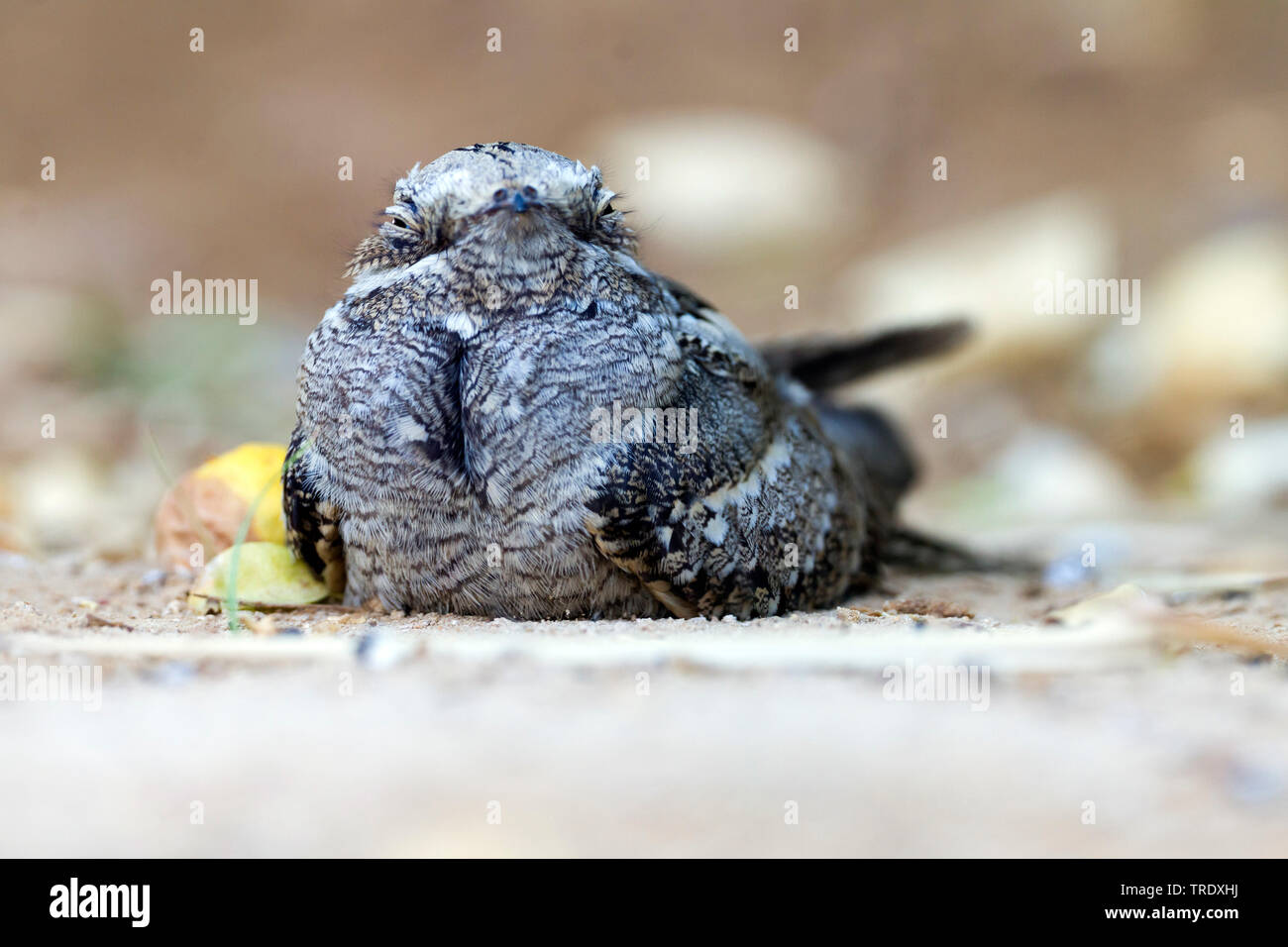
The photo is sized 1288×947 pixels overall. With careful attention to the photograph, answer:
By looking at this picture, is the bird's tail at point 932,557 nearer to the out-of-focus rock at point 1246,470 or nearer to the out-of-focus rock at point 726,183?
the out-of-focus rock at point 1246,470

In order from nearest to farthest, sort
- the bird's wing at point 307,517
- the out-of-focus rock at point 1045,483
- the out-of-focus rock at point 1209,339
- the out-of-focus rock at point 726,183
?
the bird's wing at point 307,517, the out-of-focus rock at point 1045,483, the out-of-focus rock at point 1209,339, the out-of-focus rock at point 726,183

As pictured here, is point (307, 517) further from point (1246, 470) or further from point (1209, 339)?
point (1209, 339)

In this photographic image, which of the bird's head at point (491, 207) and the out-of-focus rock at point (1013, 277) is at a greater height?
the out-of-focus rock at point (1013, 277)

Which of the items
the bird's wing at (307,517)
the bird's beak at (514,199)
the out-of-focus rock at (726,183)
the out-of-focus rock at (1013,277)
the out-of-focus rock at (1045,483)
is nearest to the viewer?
the bird's beak at (514,199)

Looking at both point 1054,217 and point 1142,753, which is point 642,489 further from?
point 1054,217

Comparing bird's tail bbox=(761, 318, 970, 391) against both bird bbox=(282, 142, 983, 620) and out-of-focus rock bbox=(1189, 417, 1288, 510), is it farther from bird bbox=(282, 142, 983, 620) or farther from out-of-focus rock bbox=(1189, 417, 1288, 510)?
out-of-focus rock bbox=(1189, 417, 1288, 510)

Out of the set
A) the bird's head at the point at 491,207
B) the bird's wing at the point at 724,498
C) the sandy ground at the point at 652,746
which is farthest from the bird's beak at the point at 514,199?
the sandy ground at the point at 652,746

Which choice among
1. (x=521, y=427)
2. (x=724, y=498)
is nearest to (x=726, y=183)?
(x=724, y=498)
